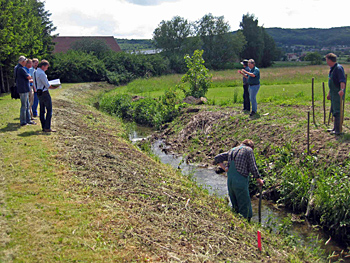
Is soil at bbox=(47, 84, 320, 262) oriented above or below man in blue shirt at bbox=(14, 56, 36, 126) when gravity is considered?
below

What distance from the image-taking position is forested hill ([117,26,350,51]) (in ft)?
438

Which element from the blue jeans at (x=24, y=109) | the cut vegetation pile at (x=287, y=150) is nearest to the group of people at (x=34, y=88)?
the blue jeans at (x=24, y=109)

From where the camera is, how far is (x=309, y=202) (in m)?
7.95

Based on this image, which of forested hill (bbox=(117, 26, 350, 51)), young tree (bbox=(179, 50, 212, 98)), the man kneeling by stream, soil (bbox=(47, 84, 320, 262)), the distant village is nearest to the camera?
soil (bbox=(47, 84, 320, 262))

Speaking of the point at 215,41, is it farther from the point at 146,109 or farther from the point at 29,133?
the point at 29,133

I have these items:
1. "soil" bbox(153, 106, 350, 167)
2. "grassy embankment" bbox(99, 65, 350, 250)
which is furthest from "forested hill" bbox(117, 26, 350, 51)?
"grassy embankment" bbox(99, 65, 350, 250)

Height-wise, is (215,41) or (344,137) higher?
(215,41)

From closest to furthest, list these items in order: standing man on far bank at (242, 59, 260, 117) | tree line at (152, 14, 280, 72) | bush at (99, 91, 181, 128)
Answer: standing man on far bank at (242, 59, 260, 117) < bush at (99, 91, 181, 128) < tree line at (152, 14, 280, 72)

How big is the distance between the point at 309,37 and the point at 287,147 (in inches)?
6253

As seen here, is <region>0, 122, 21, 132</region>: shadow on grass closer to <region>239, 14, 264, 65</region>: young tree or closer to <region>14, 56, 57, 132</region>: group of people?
<region>14, 56, 57, 132</region>: group of people

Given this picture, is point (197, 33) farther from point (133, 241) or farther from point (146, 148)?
point (133, 241)

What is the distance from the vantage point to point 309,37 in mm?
152750

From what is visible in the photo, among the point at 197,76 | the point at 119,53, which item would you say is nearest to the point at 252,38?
the point at 119,53

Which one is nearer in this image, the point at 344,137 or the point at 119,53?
the point at 344,137
